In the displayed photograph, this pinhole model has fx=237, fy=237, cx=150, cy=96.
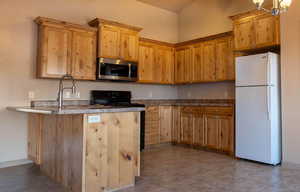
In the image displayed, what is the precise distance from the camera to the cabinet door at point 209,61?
5.00m

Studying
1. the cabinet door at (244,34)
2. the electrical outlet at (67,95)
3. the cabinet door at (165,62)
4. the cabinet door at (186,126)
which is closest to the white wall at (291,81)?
the cabinet door at (244,34)

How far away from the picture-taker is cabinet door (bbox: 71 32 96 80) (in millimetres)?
4137

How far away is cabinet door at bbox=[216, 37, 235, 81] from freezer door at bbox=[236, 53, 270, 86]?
1.13ft

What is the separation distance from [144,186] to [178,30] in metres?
4.44

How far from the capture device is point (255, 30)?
419 centimetres

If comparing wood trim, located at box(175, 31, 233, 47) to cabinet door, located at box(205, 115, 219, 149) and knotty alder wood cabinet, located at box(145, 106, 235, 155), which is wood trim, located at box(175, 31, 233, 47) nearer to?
knotty alder wood cabinet, located at box(145, 106, 235, 155)

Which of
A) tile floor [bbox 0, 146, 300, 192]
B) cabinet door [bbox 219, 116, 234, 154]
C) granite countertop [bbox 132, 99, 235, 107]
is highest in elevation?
granite countertop [bbox 132, 99, 235, 107]

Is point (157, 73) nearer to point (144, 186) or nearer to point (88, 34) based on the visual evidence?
point (88, 34)

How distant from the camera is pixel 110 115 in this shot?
2777 millimetres

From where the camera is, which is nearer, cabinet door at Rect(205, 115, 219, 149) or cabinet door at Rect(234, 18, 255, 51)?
cabinet door at Rect(234, 18, 255, 51)

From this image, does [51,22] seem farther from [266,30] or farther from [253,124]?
[253,124]

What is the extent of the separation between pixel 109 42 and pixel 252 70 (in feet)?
8.64

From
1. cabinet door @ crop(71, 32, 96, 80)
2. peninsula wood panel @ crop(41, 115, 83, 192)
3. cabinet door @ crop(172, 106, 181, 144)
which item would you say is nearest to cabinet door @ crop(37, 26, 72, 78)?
cabinet door @ crop(71, 32, 96, 80)

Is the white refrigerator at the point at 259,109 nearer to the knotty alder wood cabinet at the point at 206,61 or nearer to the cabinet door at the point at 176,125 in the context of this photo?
the knotty alder wood cabinet at the point at 206,61
